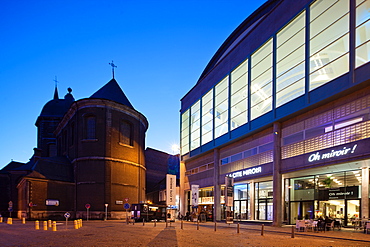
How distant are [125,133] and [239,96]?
27.9 metres

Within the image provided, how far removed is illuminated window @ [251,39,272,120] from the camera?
105ft

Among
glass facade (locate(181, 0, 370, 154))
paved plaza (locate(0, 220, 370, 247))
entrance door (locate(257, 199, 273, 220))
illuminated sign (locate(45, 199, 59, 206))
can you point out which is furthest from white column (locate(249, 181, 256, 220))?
illuminated sign (locate(45, 199, 59, 206))

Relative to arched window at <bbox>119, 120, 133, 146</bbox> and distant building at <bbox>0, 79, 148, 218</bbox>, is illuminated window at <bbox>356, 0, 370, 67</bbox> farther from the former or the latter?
arched window at <bbox>119, 120, 133, 146</bbox>

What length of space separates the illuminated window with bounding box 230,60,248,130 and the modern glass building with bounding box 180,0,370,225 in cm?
11

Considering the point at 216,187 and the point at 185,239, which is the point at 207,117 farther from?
the point at 185,239

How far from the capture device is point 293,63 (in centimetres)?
2862

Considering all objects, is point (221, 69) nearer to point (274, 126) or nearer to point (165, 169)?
point (274, 126)

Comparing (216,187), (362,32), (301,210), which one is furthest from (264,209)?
(362,32)

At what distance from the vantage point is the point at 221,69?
42.1m

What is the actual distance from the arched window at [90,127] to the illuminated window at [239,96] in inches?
1037

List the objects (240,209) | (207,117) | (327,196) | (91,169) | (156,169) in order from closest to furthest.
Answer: (327,196) → (240,209) → (207,117) → (91,169) → (156,169)

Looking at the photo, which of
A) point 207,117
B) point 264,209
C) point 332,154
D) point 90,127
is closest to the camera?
point 332,154

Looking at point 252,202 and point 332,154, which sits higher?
point 332,154

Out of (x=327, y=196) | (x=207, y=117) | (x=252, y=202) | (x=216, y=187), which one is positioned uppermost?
(x=207, y=117)
